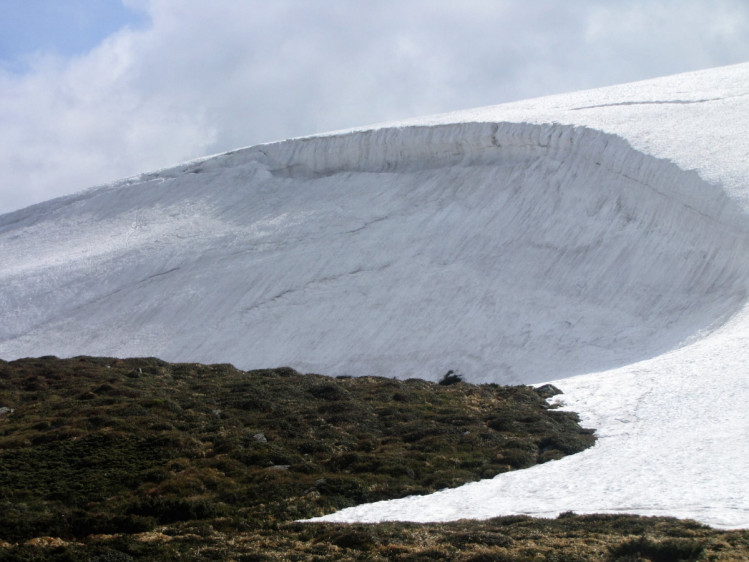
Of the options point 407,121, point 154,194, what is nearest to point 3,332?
point 154,194

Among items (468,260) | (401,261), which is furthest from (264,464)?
(401,261)

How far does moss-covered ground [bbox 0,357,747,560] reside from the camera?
1457 centimetres

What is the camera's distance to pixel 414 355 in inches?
1369

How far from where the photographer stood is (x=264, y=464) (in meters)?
20.7

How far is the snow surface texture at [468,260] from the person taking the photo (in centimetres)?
3050

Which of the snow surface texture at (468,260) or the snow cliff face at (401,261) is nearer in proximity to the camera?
the snow surface texture at (468,260)

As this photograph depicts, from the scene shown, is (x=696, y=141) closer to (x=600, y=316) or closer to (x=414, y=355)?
(x=600, y=316)

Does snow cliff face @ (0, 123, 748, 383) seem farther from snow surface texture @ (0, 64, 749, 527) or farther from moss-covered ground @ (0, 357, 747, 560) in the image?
moss-covered ground @ (0, 357, 747, 560)

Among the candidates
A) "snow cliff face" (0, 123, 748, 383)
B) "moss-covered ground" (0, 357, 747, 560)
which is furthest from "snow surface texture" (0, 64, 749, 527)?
"moss-covered ground" (0, 357, 747, 560)

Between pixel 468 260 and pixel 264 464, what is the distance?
20416 millimetres

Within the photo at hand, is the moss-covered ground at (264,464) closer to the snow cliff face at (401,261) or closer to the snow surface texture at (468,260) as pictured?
the snow surface texture at (468,260)

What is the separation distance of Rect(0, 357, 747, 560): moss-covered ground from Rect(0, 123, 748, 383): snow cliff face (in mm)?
5462

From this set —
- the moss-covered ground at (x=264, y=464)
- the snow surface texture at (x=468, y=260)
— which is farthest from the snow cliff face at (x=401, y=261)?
the moss-covered ground at (x=264, y=464)

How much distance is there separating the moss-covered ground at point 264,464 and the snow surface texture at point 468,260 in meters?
2.81
